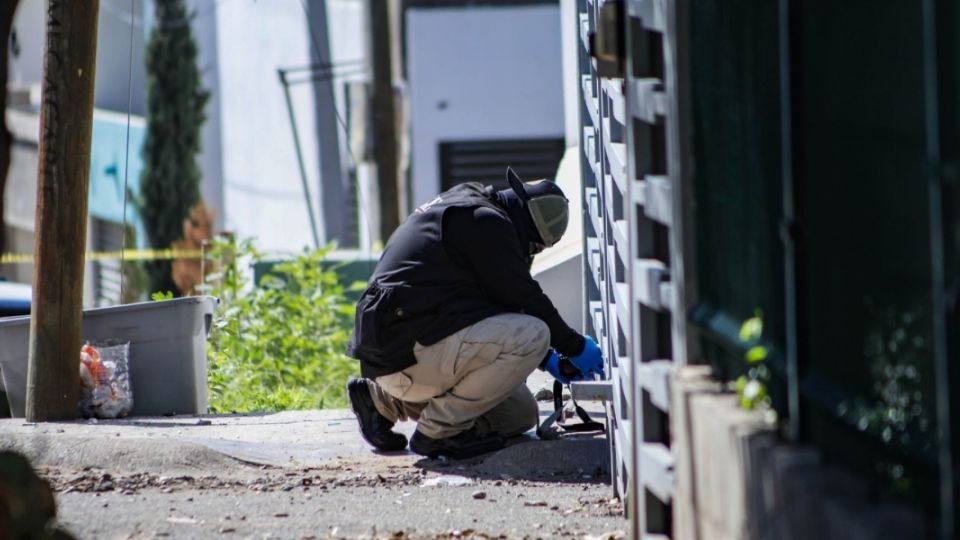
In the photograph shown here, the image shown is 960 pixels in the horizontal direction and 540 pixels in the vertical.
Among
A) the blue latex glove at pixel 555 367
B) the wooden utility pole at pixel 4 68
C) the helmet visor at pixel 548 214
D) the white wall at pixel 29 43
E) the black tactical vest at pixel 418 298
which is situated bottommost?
the blue latex glove at pixel 555 367

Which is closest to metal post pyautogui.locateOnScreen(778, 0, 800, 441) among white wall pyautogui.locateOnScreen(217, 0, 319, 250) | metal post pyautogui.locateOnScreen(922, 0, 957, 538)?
metal post pyautogui.locateOnScreen(922, 0, 957, 538)

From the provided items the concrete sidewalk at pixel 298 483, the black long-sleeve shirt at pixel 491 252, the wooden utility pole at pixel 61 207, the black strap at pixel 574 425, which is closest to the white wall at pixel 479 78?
the wooden utility pole at pixel 61 207

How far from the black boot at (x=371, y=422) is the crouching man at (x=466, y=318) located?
0.61ft

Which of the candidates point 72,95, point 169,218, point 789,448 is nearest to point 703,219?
point 789,448

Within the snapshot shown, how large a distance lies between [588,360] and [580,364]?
0.04m

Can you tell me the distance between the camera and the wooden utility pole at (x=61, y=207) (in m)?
7.53

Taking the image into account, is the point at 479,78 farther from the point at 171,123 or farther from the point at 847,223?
the point at 847,223

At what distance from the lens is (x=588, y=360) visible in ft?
22.1

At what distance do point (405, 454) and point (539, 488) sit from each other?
1.05m

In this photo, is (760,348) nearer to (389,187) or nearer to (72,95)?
(72,95)

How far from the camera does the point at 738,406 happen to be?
10.9 ft

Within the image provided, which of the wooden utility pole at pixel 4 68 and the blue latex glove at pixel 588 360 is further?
the wooden utility pole at pixel 4 68

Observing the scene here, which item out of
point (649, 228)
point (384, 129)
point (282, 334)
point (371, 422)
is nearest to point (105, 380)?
point (371, 422)

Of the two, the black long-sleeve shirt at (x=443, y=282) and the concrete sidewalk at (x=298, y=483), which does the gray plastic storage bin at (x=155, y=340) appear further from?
the black long-sleeve shirt at (x=443, y=282)
